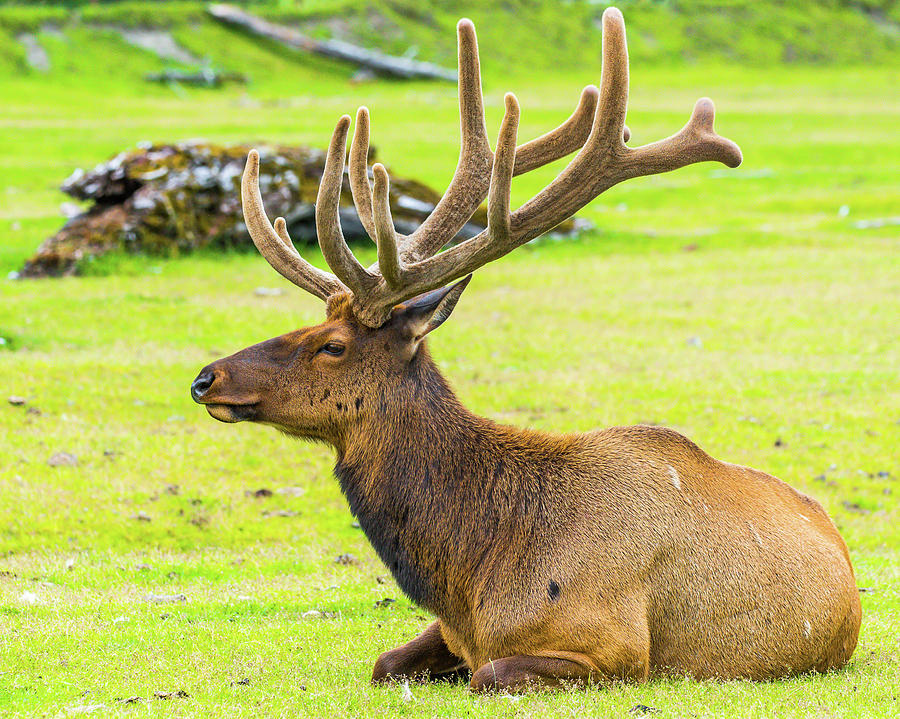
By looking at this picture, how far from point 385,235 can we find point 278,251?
1423 millimetres

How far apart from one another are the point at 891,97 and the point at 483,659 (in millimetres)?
67945

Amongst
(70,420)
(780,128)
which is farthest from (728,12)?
(70,420)

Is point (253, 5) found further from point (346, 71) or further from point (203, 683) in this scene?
point (203, 683)

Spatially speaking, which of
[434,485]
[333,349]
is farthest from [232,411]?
[434,485]

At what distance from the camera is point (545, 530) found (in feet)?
20.8

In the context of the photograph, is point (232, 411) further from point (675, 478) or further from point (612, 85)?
point (612, 85)

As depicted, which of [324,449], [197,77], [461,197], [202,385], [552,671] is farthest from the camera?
[197,77]

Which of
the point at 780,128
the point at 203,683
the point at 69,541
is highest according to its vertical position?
the point at 780,128

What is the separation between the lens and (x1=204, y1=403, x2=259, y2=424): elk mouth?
257 inches

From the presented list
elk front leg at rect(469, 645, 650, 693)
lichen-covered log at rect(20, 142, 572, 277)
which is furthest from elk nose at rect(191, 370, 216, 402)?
lichen-covered log at rect(20, 142, 572, 277)

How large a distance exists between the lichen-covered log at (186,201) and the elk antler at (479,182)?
13195 mm

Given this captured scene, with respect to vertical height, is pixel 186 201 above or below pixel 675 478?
below

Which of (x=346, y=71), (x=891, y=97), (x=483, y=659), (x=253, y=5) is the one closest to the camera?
(x=483, y=659)

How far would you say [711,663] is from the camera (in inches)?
248
